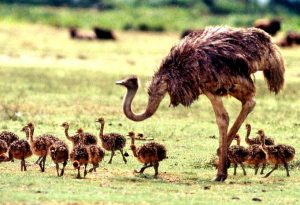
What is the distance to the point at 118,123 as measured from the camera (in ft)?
68.8

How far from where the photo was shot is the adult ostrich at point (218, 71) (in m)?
14.6

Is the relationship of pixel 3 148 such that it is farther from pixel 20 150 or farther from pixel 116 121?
pixel 116 121

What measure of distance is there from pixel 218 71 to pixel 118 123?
670cm

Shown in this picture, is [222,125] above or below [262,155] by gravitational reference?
above

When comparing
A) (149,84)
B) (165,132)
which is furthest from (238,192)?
(165,132)

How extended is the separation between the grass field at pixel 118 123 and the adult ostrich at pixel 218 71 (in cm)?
51

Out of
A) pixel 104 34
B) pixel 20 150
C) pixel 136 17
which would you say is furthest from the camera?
pixel 136 17

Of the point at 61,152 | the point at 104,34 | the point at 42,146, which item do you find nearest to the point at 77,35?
the point at 104,34

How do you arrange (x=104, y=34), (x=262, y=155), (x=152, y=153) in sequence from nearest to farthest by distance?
1. (x=152, y=153)
2. (x=262, y=155)
3. (x=104, y=34)

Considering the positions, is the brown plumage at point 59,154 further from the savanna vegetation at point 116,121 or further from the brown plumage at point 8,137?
the brown plumage at point 8,137

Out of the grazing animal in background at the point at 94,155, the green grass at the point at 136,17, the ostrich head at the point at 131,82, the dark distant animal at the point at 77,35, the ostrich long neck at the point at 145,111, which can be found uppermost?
the green grass at the point at 136,17

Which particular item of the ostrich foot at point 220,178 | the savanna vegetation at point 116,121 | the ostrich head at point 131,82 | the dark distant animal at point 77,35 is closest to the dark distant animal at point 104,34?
the dark distant animal at point 77,35

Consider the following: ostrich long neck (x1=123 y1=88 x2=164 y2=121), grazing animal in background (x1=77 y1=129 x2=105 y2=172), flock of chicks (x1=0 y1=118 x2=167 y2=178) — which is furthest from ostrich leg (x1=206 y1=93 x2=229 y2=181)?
grazing animal in background (x1=77 y1=129 x2=105 y2=172)

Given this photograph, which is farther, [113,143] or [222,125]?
[113,143]
